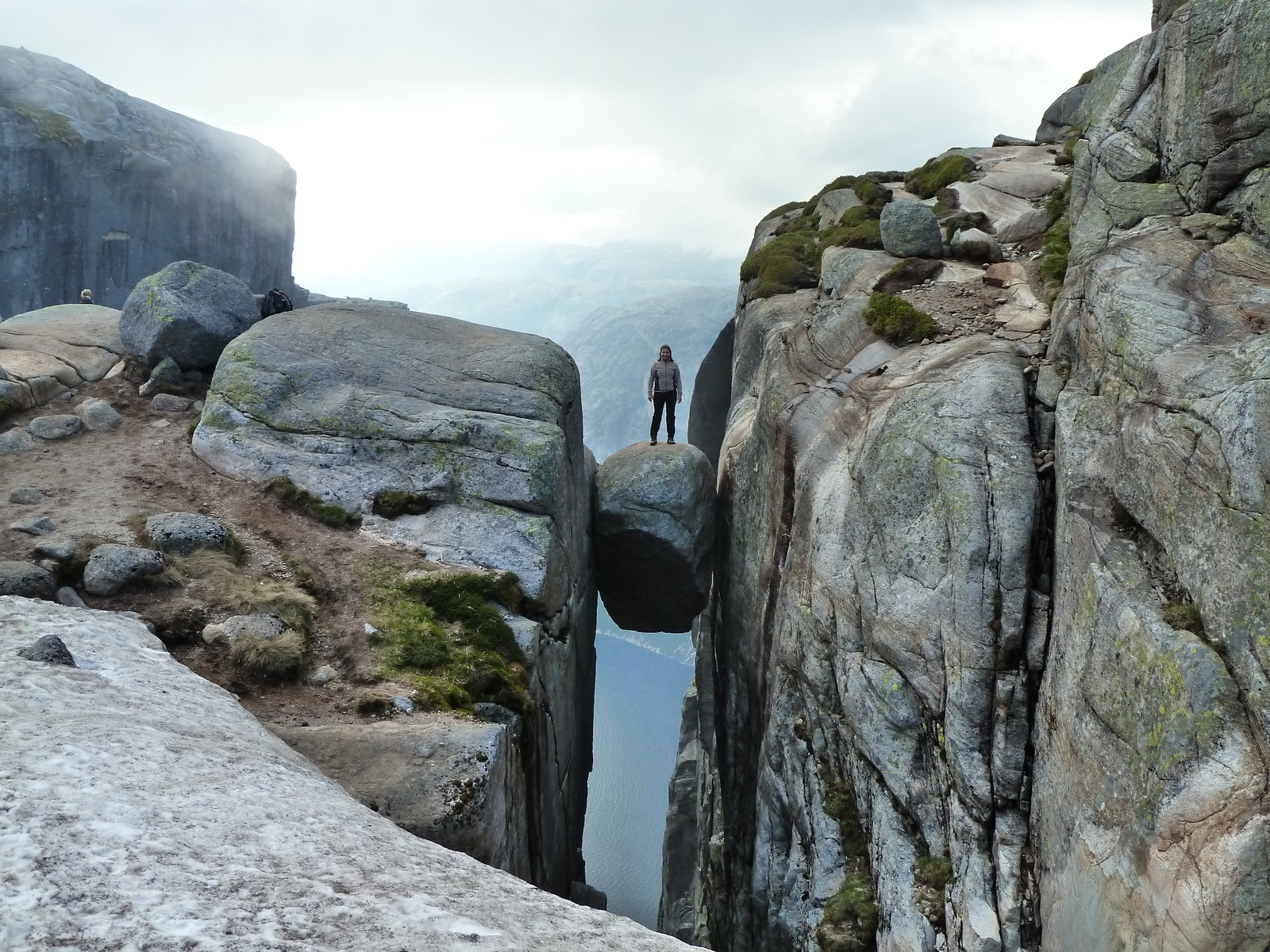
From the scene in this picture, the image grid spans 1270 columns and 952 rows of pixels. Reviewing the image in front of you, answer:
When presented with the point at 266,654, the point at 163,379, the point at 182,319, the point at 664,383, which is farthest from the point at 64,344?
the point at 664,383

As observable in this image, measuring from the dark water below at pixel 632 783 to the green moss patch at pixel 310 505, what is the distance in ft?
179

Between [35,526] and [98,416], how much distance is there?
322 inches

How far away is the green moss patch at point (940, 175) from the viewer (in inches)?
1350

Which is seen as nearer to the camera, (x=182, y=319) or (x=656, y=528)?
(x=182, y=319)

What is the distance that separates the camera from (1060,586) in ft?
48.1

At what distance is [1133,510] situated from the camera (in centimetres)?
1305

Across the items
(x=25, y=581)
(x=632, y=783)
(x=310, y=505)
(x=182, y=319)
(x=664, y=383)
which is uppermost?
(x=182, y=319)

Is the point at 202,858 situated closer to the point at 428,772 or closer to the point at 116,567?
the point at 428,772

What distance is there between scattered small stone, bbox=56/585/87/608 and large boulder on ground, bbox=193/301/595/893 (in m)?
6.92

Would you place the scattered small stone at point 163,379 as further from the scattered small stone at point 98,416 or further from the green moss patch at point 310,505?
the green moss patch at point 310,505

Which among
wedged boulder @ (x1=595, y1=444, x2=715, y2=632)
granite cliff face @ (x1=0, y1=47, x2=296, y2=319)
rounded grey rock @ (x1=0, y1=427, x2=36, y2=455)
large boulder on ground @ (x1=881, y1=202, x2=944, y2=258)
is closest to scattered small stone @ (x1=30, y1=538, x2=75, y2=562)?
rounded grey rock @ (x1=0, y1=427, x2=36, y2=455)

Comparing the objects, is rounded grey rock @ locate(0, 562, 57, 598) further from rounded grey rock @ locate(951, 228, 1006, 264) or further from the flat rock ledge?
rounded grey rock @ locate(951, 228, 1006, 264)

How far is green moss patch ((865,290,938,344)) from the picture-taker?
22.0 m

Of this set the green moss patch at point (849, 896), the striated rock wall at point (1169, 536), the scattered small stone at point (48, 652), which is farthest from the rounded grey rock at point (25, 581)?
the striated rock wall at point (1169, 536)
